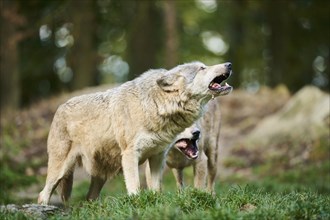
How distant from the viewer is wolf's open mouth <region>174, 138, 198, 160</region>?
9737 mm

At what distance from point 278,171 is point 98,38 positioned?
1552 centimetres

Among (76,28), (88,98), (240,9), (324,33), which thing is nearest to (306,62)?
(324,33)

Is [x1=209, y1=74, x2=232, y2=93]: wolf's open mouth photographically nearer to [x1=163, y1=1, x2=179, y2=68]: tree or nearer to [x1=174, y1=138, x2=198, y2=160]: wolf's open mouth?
[x1=174, y1=138, x2=198, y2=160]: wolf's open mouth

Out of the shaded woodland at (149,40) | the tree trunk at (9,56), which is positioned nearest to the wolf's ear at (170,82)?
the shaded woodland at (149,40)

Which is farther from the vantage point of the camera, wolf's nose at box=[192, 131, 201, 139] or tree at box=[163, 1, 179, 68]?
tree at box=[163, 1, 179, 68]

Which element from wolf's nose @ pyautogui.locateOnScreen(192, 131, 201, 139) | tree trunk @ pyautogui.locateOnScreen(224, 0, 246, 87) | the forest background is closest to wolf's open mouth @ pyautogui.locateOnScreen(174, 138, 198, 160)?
wolf's nose @ pyautogui.locateOnScreen(192, 131, 201, 139)

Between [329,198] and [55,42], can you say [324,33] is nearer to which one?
[55,42]

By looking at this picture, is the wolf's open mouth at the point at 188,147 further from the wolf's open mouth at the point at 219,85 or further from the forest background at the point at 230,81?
the wolf's open mouth at the point at 219,85

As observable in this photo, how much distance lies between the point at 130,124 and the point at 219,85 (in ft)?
4.10

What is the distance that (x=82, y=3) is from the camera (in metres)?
23.2

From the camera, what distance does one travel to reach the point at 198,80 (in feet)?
28.6

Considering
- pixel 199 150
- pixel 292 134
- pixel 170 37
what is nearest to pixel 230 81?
pixel 170 37

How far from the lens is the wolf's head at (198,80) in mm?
8547

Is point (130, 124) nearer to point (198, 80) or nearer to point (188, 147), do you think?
point (198, 80)
